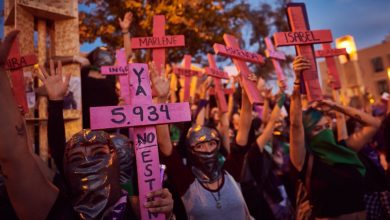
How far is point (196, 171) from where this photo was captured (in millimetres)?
2701

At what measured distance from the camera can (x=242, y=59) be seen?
3.43 metres

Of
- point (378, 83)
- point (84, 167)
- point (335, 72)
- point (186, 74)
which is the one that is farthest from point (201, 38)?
point (378, 83)

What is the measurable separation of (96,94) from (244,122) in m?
2.12

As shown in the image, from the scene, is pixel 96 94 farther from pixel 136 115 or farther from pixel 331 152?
pixel 331 152

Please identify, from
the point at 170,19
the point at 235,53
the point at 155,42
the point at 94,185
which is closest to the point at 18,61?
the point at 155,42

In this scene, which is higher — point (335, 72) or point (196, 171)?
point (335, 72)

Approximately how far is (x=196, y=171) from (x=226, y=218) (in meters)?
0.44

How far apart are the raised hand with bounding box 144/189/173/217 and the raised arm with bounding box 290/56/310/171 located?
1572mm

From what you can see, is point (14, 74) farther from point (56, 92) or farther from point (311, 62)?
point (311, 62)

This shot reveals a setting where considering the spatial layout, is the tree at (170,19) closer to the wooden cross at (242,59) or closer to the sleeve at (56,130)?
the wooden cross at (242,59)

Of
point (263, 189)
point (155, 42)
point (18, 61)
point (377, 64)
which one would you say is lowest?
point (263, 189)

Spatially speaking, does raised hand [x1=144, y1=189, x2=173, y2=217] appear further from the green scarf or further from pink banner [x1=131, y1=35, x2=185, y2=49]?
the green scarf

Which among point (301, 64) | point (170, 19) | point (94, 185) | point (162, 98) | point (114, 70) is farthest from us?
point (170, 19)

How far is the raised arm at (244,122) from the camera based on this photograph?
120 inches
